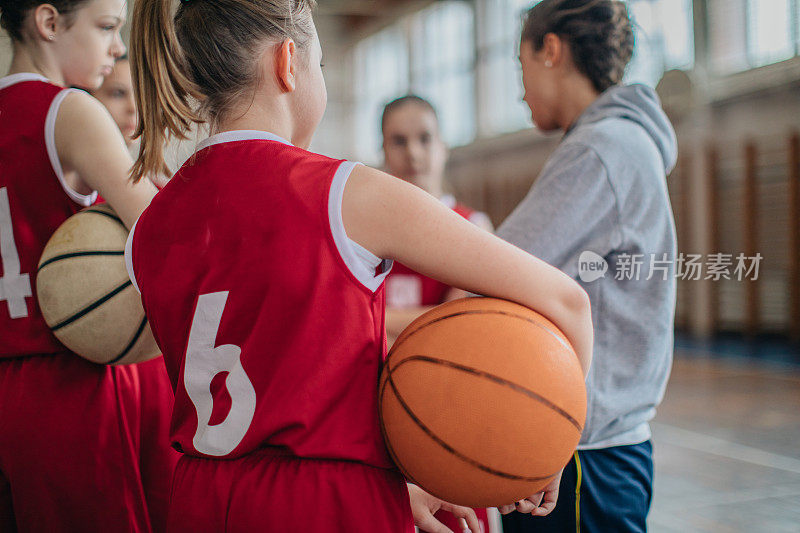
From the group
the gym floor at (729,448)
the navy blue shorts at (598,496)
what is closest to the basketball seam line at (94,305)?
the navy blue shorts at (598,496)

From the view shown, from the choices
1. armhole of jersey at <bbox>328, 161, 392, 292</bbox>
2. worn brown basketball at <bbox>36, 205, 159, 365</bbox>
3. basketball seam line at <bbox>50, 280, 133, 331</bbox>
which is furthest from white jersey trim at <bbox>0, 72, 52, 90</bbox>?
armhole of jersey at <bbox>328, 161, 392, 292</bbox>

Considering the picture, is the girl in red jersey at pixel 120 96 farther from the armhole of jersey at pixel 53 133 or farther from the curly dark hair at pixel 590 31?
the curly dark hair at pixel 590 31

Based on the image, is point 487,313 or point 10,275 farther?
point 10,275

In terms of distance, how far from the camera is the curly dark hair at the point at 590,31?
173 centimetres

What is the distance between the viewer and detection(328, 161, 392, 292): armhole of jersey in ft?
3.22

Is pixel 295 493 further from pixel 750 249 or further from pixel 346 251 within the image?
pixel 750 249

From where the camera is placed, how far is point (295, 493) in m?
1.01

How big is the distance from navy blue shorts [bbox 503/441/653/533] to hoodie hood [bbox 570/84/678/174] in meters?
0.70

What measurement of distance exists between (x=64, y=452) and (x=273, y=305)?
2.84ft

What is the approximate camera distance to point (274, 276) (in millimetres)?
1006

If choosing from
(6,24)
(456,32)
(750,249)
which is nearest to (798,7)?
(750,249)

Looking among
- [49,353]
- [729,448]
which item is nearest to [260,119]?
[49,353]

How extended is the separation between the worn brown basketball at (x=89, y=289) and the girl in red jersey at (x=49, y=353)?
81 mm

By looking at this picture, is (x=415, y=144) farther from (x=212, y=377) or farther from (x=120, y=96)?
(x=212, y=377)
